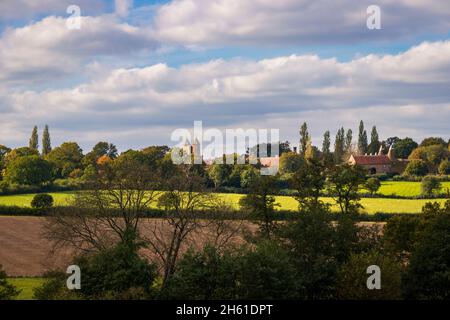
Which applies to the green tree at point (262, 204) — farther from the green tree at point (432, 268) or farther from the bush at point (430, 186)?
the bush at point (430, 186)

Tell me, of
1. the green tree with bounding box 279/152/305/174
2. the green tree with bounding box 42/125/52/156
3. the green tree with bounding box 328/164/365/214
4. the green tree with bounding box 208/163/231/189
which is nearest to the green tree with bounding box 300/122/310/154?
the green tree with bounding box 279/152/305/174

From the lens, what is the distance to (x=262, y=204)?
197ft

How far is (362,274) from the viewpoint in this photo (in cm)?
4522

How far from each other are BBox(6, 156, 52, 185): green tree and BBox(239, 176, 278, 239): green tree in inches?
2685

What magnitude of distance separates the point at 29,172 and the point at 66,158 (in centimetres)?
2403

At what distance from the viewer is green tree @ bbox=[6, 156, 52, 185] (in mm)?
119062

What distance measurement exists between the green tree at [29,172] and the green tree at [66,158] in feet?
30.5

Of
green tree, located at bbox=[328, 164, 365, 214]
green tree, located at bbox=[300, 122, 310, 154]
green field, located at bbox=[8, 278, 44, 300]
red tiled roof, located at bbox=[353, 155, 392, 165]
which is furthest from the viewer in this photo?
red tiled roof, located at bbox=[353, 155, 392, 165]

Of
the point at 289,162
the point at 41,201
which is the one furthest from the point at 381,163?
the point at 41,201

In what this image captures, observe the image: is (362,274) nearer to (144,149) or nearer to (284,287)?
(284,287)

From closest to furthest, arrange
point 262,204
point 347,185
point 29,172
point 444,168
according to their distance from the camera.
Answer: point 262,204, point 347,185, point 29,172, point 444,168

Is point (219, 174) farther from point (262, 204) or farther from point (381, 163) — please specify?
point (381, 163)

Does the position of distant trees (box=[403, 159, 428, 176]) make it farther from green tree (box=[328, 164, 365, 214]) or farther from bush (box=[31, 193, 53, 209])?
bush (box=[31, 193, 53, 209])
